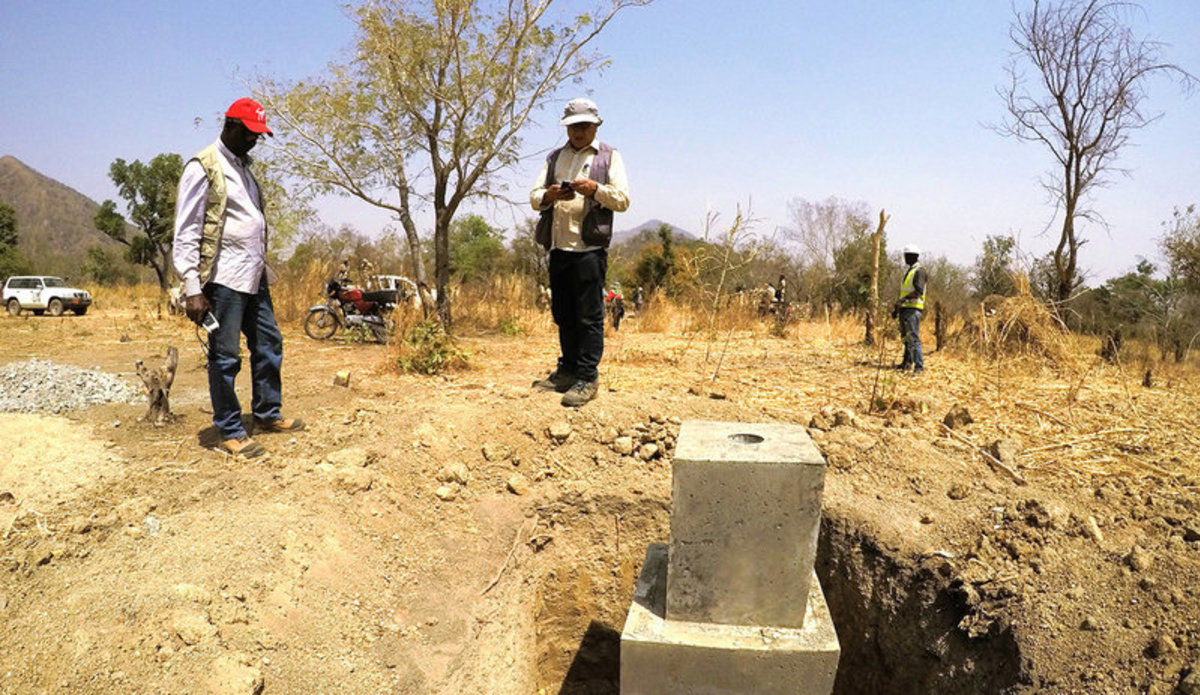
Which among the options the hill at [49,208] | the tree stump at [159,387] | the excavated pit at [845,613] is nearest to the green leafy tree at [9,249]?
the tree stump at [159,387]

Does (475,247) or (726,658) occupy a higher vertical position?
(475,247)

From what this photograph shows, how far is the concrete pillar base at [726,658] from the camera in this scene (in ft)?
7.86

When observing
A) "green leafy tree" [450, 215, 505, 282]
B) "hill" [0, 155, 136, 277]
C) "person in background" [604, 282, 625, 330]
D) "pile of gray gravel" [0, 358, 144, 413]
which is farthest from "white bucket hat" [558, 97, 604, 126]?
"hill" [0, 155, 136, 277]

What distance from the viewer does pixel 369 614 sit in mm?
2648

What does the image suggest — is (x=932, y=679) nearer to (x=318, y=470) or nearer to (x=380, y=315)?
(x=318, y=470)

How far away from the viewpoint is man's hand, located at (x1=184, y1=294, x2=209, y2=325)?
303cm

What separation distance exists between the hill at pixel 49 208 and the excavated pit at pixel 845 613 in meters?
72.8

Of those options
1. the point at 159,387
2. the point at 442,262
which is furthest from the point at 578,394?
the point at 442,262

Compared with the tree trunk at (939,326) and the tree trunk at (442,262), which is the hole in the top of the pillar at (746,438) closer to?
the tree trunk at (939,326)

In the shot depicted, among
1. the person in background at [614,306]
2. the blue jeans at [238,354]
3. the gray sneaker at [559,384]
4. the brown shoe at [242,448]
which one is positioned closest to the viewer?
the blue jeans at [238,354]

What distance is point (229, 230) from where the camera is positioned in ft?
10.5

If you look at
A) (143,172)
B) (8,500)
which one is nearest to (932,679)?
(8,500)

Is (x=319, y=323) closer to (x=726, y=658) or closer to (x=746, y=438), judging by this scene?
(x=746, y=438)

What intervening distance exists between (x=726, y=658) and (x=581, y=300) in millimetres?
2167
